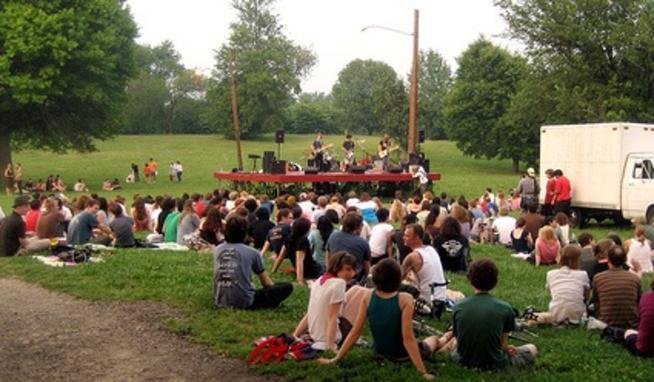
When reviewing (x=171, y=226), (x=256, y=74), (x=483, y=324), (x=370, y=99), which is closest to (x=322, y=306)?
(x=483, y=324)

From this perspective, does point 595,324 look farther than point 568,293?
No

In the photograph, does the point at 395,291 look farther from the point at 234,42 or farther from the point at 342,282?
the point at 234,42

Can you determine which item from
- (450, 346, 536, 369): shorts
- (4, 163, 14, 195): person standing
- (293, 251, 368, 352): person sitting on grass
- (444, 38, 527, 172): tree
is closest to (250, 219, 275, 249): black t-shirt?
(293, 251, 368, 352): person sitting on grass

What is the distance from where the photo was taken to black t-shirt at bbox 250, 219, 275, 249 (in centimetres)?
1474

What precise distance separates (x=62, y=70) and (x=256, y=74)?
147 feet

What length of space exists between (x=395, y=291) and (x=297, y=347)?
1356 millimetres

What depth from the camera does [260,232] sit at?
48.4 feet

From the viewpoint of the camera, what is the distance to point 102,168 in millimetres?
58719

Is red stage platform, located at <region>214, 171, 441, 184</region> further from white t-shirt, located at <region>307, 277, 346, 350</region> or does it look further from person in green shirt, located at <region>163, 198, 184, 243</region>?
white t-shirt, located at <region>307, 277, 346, 350</region>

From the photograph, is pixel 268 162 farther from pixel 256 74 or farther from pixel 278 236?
pixel 256 74

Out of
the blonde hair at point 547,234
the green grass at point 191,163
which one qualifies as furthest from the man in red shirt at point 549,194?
the green grass at point 191,163

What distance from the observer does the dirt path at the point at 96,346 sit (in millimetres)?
7656

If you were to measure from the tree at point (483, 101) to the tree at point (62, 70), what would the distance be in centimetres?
2881

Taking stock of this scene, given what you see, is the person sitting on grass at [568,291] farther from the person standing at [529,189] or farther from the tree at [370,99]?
the tree at [370,99]
